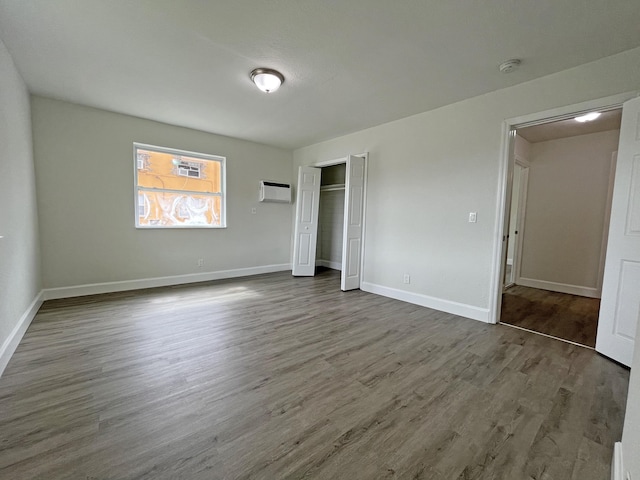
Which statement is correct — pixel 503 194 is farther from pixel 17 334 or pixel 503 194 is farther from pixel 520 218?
pixel 17 334

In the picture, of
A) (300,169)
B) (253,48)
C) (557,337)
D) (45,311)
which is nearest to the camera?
(253,48)

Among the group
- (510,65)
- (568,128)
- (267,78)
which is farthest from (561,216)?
(267,78)

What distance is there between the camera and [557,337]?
2705 millimetres

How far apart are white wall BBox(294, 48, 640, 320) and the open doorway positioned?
901 millimetres

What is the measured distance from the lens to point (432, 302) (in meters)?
3.53

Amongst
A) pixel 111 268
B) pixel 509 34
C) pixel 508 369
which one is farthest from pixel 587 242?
pixel 111 268

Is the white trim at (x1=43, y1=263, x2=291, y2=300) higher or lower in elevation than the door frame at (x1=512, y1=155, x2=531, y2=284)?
lower

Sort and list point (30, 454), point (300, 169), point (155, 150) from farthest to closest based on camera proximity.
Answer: point (300, 169) → point (155, 150) → point (30, 454)

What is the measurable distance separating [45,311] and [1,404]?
1.97 meters

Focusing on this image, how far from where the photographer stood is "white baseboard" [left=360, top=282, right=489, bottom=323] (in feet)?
10.3

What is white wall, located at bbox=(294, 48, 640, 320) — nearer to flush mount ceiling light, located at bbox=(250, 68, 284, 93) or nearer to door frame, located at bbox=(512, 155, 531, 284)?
flush mount ceiling light, located at bbox=(250, 68, 284, 93)

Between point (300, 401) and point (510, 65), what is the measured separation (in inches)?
127

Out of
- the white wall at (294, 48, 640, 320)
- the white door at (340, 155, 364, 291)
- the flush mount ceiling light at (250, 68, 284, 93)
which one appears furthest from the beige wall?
the white door at (340, 155, 364, 291)

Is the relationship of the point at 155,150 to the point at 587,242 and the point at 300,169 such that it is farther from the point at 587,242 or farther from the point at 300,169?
the point at 587,242
